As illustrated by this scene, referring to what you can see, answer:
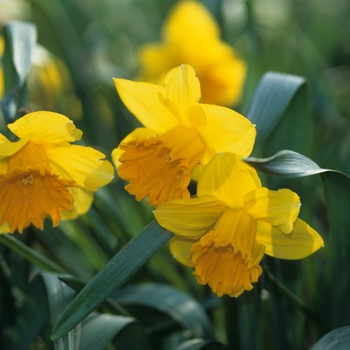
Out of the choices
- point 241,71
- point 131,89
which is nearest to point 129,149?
point 131,89

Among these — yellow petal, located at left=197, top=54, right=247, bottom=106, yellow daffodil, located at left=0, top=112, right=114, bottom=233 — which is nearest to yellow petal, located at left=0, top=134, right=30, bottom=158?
yellow daffodil, located at left=0, top=112, right=114, bottom=233

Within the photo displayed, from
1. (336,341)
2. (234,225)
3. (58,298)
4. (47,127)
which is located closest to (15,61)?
(47,127)

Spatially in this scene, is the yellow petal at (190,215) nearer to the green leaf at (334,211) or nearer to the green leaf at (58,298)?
the green leaf at (334,211)

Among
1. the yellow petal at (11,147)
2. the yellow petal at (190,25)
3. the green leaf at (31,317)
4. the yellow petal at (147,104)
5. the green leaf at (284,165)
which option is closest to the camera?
the green leaf at (284,165)

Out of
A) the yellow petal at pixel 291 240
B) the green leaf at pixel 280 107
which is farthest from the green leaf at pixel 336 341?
the green leaf at pixel 280 107

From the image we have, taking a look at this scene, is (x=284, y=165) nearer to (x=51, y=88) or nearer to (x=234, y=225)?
(x=234, y=225)

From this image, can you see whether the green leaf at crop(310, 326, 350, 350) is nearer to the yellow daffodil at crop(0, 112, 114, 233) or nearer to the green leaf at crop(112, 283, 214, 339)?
the green leaf at crop(112, 283, 214, 339)
